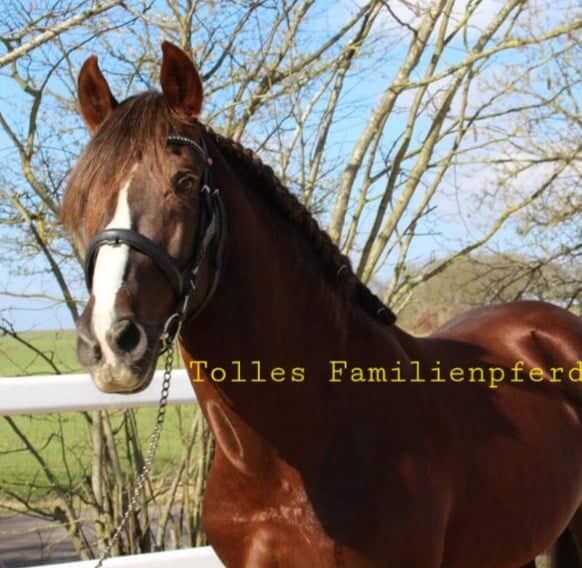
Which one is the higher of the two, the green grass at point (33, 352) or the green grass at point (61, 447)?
the green grass at point (33, 352)

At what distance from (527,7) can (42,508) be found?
4.52m

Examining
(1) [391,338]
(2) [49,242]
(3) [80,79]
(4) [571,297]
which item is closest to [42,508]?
(2) [49,242]

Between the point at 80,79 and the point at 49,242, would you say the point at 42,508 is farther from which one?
the point at 80,79

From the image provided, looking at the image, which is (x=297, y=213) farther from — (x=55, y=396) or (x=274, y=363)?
(x=55, y=396)

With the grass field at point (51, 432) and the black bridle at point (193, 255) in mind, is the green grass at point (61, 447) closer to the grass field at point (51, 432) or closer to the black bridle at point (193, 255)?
the grass field at point (51, 432)

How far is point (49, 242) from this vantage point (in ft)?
14.5

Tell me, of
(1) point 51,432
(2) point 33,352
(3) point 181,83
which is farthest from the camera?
(1) point 51,432

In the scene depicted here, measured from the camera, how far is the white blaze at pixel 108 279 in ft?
5.12

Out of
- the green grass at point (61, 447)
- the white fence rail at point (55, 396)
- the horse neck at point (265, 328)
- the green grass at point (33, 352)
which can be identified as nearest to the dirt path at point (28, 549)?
the green grass at point (61, 447)

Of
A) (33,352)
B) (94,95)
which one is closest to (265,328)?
(94,95)

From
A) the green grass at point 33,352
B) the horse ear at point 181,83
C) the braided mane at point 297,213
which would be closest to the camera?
the horse ear at point 181,83

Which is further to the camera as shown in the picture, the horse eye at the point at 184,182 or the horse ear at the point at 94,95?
the horse ear at the point at 94,95

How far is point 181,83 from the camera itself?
1.89m

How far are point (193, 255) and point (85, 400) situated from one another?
57.1 inches
